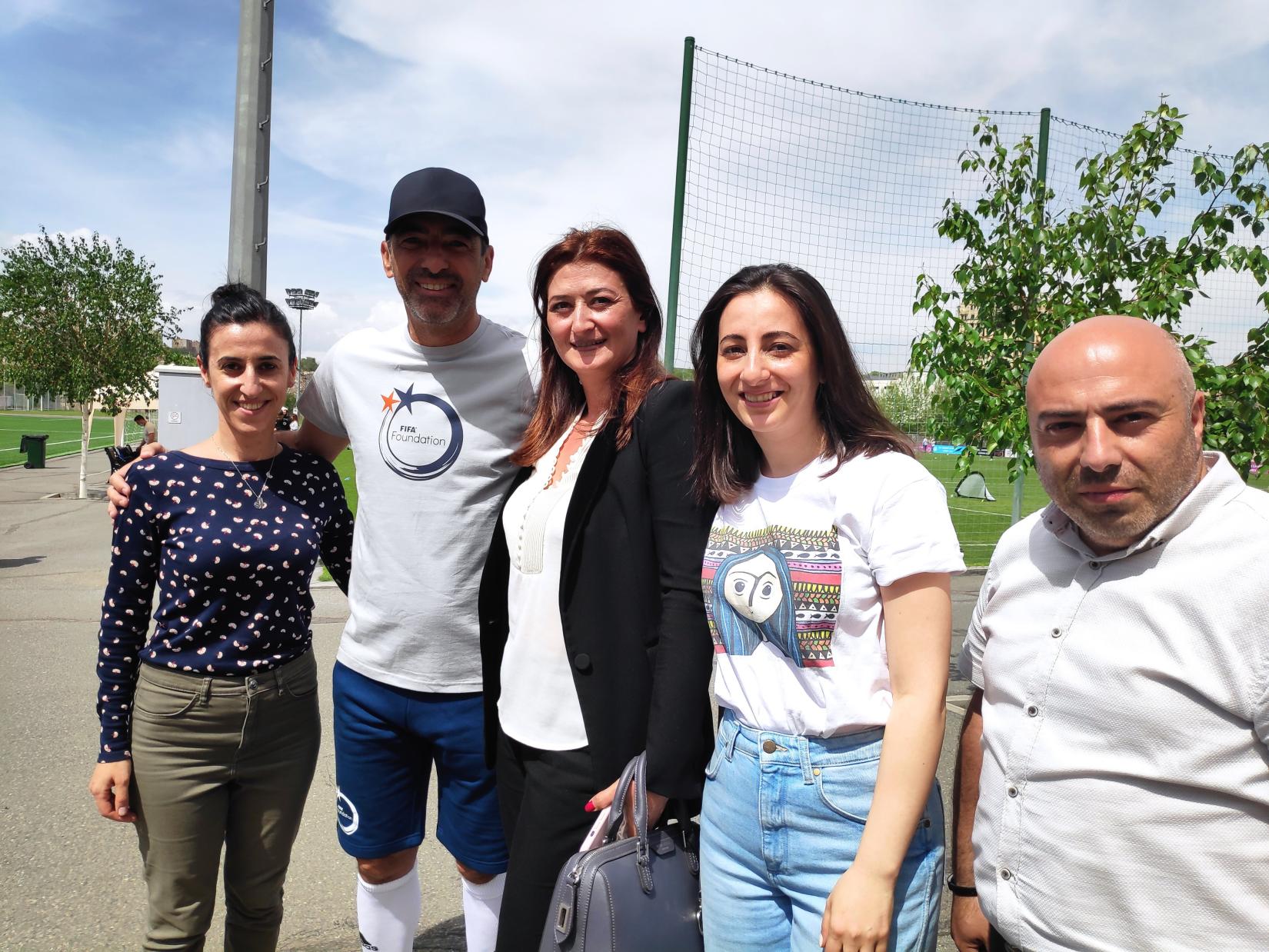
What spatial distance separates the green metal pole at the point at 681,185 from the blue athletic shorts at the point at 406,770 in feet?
10.3

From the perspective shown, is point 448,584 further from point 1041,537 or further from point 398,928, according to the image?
point 1041,537

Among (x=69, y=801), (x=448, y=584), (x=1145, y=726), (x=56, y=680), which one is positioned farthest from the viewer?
(x=56, y=680)

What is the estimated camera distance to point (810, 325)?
184 centimetres

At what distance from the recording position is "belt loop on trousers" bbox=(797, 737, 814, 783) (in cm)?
166

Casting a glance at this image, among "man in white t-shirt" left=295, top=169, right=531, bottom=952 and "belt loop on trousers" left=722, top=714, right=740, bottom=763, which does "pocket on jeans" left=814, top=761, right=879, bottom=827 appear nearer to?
"belt loop on trousers" left=722, top=714, right=740, bottom=763

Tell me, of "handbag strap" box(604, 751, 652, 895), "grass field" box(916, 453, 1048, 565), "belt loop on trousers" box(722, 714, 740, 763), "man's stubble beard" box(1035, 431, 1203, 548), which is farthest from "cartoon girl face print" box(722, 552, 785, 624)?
"grass field" box(916, 453, 1048, 565)

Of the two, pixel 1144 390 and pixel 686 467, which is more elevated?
pixel 1144 390

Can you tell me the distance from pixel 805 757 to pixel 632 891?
0.47m

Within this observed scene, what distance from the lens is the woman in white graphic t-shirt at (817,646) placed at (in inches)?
62.2

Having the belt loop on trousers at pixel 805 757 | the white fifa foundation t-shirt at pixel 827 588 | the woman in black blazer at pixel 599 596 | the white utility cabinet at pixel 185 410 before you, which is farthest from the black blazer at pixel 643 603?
the white utility cabinet at pixel 185 410

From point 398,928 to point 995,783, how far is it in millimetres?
1881

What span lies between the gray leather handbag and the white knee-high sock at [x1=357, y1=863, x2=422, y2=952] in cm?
99

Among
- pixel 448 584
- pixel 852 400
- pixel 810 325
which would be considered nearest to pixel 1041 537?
pixel 852 400

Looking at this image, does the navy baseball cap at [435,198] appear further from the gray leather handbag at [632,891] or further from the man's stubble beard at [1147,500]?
the man's stubble beard at [1147,500]
